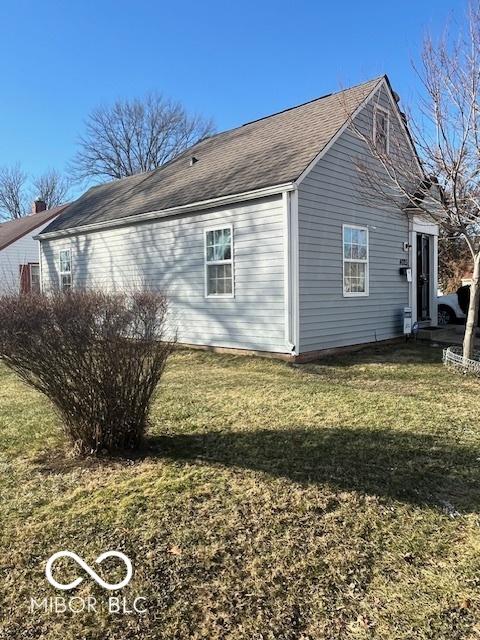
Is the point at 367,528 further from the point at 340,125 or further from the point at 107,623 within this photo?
the point at 340,125

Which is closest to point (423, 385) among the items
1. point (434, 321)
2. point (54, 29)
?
point (434, 321)

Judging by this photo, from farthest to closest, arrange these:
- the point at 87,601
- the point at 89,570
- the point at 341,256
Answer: the point at 341,256 → the point at 89,570 → the point at 87,601

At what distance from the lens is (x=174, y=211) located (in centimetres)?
1038

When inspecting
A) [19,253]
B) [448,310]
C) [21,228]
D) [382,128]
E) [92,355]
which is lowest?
[448,310]

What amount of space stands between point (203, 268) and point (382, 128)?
474 cm

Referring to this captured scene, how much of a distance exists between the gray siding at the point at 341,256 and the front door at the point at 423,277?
1.23 metres

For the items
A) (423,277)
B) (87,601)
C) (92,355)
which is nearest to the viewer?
(87,601)

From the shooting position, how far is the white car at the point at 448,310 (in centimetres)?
1408

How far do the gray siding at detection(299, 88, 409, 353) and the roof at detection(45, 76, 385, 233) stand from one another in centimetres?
44

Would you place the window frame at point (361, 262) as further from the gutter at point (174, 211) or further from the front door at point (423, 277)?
the front door at point (423, 277)

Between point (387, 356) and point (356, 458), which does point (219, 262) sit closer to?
point (387, 356)

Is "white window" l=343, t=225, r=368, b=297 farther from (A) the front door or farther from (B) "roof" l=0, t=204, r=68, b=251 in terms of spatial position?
(B) "roof" l=0, t=204, r=68, b=251

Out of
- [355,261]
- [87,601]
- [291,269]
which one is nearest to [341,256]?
[355,261]

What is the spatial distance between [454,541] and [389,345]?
8.05 meters
